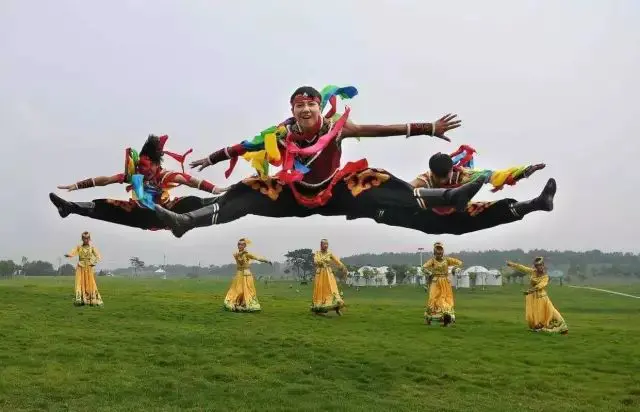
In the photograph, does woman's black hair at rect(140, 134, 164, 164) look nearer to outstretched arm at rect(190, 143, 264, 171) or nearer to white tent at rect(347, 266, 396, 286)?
outstretched arm at rect(190, 143, 264, 171)

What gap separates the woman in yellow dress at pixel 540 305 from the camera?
47.9 ft

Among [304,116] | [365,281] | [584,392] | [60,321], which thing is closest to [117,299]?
[60,321]

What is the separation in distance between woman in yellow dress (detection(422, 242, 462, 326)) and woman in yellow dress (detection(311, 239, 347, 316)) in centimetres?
241

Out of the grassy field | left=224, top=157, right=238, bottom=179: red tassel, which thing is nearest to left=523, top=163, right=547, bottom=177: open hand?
left=224, top=157, right=238, bottom=179: red tassel

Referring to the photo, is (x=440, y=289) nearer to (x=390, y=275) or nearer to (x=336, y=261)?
(x=336, y=261)

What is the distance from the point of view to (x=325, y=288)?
16391 mm

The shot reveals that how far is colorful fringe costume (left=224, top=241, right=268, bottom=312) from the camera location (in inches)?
666

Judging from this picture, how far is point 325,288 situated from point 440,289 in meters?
3.10

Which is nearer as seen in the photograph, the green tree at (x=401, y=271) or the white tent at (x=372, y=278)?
the white tent at (x=372, y=278)

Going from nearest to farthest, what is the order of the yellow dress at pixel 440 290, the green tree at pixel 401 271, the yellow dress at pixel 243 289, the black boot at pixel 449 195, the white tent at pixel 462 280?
the black boot at pixel 449 195 < the yellow dress at pixel 440 290 < the yellow dress at pixel 243 289 < the white tent at pixel 462 280 < the green tree at pixel 401 271

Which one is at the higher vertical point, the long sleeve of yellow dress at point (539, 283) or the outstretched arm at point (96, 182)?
the outstretched arm at point (96, 182)

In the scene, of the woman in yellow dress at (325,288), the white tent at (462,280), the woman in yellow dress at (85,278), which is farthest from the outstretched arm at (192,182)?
the white tent at (462,280)

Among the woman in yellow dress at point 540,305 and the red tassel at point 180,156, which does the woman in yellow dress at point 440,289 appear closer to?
the woman in yellow dress at point 540,305

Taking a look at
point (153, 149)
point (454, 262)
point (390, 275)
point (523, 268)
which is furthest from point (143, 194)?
point (390, 275)
